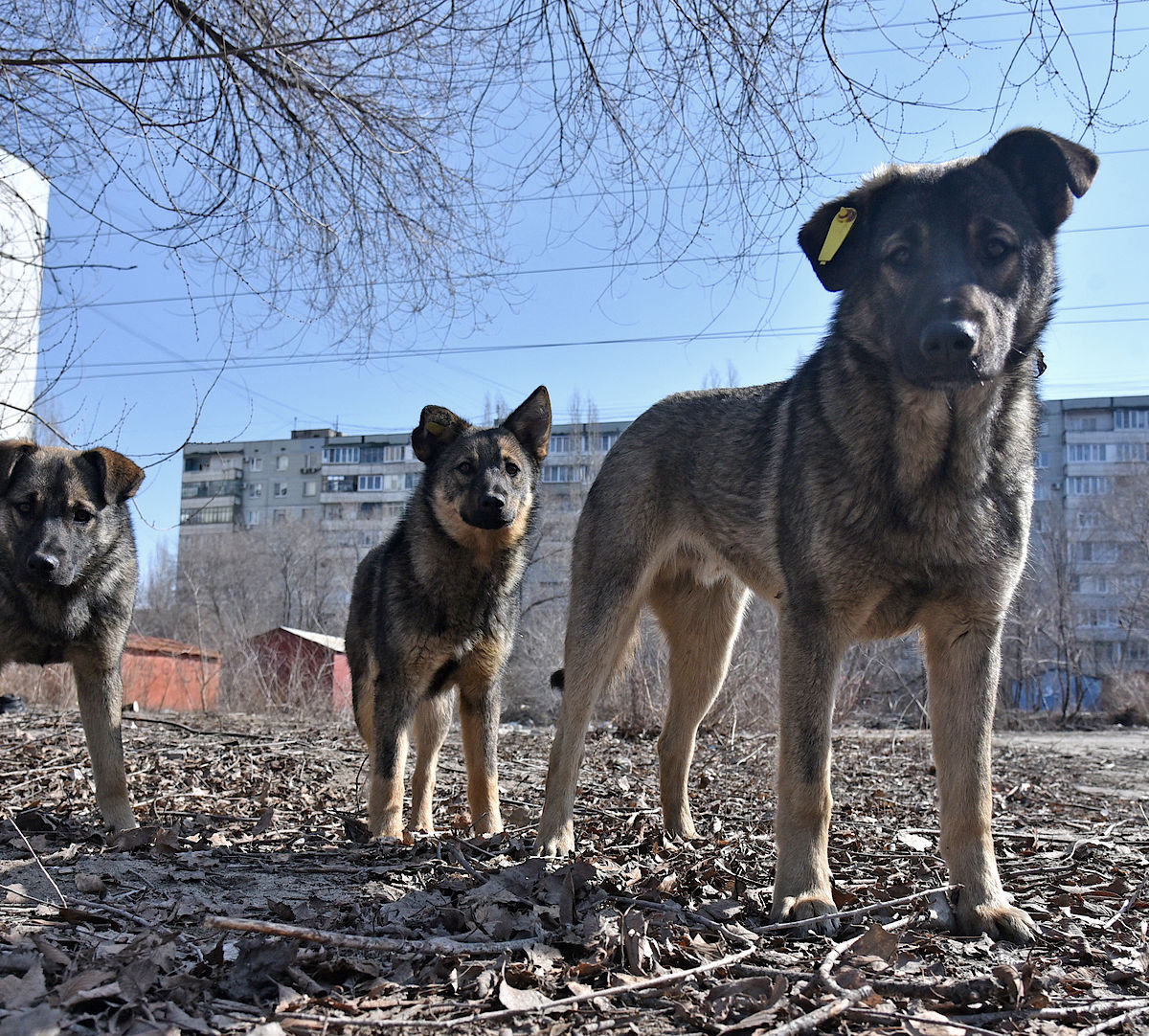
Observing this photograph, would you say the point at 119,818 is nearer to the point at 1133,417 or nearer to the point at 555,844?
the point at 555,844

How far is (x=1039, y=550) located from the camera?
40562 millimetres

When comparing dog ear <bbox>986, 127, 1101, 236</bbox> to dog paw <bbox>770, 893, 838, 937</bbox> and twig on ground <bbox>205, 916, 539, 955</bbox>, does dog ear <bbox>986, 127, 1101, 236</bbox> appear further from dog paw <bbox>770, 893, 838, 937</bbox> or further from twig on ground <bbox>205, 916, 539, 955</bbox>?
twig on ground <bbox>205, 916, 539, 955</bbox>

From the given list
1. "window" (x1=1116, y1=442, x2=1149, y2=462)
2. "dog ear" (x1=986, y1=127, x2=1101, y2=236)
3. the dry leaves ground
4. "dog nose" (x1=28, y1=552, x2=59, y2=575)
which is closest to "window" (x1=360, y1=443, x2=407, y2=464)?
"window" (x1=1116, y1=442, x2=1149, y2=462)

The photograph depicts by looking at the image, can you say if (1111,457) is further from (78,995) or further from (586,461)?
(78,995)

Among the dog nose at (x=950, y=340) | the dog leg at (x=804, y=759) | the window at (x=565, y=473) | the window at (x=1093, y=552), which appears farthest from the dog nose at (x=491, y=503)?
the window at (x=1093, y=552)

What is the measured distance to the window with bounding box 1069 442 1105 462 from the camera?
6128 centimetres

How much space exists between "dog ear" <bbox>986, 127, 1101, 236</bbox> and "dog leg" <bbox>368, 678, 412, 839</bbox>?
3850 mm

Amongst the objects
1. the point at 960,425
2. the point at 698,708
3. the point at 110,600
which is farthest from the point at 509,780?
the point at 960,425

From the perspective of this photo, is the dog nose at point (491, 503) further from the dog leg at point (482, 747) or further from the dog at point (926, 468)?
the dog at point (926, 468)

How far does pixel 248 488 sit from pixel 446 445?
6815 centimetres

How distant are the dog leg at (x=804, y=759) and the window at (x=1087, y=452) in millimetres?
66131

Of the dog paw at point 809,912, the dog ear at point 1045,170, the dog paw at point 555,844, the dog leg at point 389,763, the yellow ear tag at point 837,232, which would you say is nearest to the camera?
the dog paw at point 809,912

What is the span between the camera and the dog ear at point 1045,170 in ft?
11.7

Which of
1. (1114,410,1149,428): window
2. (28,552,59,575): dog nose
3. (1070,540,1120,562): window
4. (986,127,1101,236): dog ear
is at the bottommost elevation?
(28,552,59,575): dog nose
